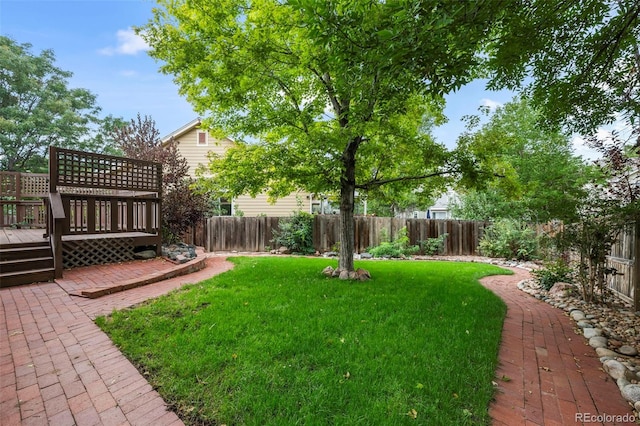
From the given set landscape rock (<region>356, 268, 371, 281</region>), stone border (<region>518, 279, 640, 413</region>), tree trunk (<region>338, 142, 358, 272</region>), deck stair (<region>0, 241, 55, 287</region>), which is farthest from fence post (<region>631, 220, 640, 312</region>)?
deck stair (<region>0, 241, 55, 287</region>)

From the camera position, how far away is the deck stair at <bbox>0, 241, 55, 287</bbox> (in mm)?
4886

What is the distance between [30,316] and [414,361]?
483cm

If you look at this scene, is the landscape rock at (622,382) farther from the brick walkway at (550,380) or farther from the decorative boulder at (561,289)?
the decorative boulder at (561,289)

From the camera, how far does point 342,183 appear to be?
19.2 feet

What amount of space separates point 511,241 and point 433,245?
2703 mm

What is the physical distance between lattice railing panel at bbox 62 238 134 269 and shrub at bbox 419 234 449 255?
10227mm

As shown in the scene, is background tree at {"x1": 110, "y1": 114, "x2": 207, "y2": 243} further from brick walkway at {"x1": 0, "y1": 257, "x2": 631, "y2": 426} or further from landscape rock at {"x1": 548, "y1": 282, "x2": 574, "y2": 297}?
landscape rock at {"x1": 548, "y1": 282, "x2": 574, "y2": 297}

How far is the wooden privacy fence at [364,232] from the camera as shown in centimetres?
1168

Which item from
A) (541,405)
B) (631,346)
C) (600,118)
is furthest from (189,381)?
(600,118)

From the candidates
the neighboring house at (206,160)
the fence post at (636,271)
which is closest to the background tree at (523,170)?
the fence post at (636,271)

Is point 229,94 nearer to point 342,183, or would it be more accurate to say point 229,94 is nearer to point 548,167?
point 342,183

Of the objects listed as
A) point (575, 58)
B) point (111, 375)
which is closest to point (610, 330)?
point (575, 58)

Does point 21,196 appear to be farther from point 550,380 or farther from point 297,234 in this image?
point 550,380

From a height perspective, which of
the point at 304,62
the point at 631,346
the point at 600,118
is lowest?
the point at 631,346
